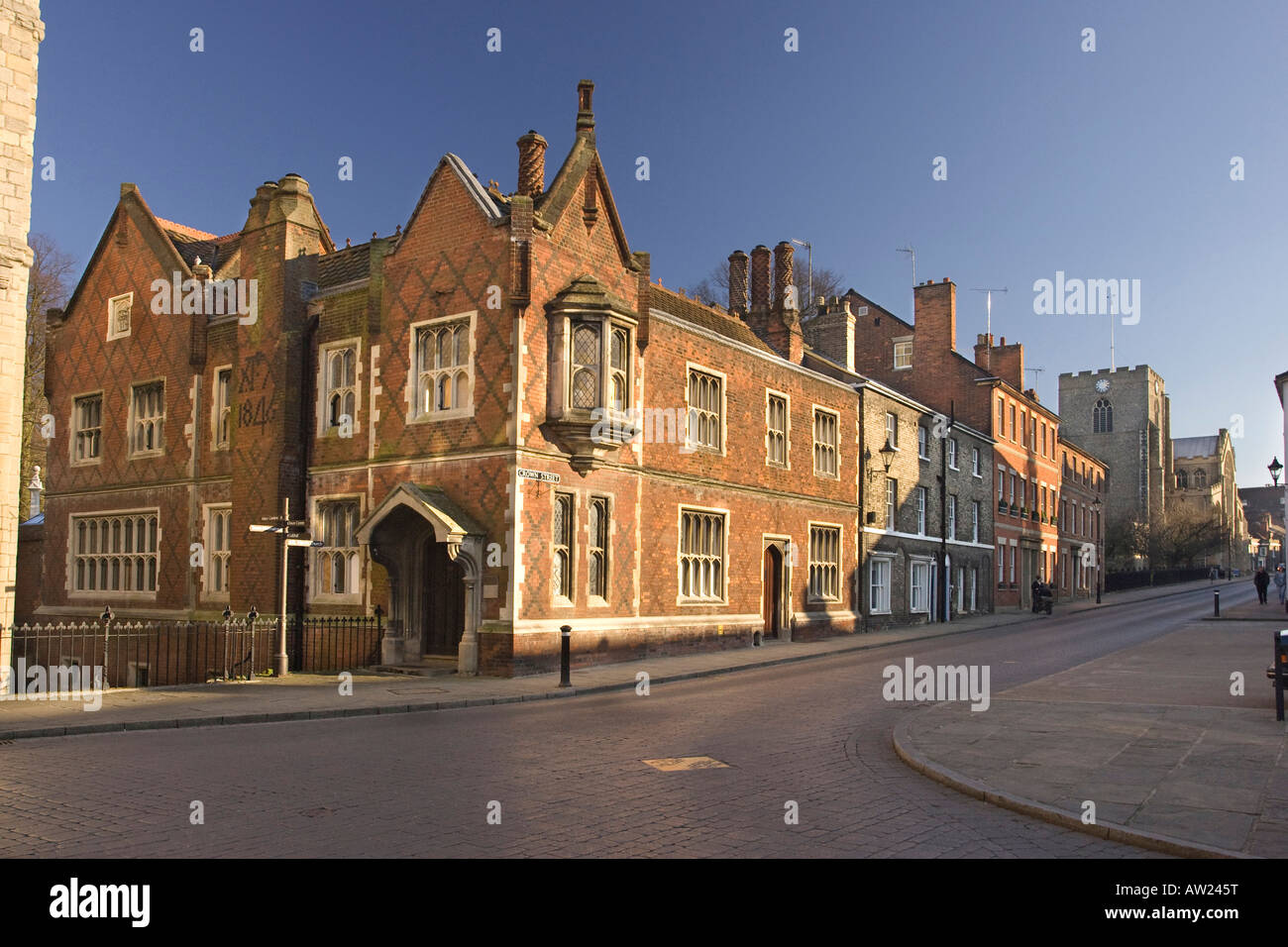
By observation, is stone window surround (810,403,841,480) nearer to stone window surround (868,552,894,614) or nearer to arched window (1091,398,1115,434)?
stone window surround (868,552,894,614)

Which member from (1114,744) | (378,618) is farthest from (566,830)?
(378,618)

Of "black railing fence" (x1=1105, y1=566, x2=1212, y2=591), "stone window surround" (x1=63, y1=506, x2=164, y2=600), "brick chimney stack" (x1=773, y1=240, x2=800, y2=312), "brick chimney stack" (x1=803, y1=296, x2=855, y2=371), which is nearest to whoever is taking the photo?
"stone window surround" (x1=63, y1=506, x2=164, y2=600)

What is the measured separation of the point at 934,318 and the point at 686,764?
3887 centimetres

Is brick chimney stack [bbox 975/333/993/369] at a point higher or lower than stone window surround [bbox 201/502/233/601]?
higher

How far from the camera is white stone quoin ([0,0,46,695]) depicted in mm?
17047

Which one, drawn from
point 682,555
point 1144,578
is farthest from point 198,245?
point 1144,578

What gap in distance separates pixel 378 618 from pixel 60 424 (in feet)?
48.6

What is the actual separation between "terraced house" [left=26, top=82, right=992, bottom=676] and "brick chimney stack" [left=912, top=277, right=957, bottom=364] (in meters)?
16.6

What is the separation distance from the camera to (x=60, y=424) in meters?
30.0

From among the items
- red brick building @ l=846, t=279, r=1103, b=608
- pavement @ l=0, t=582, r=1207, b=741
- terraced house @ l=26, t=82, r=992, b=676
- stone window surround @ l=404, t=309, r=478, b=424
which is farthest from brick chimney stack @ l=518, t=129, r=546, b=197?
red brick building @ l=846, t=279, r=1103, b=608

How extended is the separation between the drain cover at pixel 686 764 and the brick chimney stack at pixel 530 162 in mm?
14740

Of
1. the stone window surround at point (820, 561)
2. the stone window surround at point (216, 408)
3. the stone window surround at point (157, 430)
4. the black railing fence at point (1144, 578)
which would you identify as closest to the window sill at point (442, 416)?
the stone window surround at point (216, 408)

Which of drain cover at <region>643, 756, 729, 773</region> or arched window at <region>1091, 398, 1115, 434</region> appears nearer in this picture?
drain cover at <region>643, 756, 729, 773</region>

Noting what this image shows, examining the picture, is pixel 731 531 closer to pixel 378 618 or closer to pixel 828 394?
pixel 828 394
